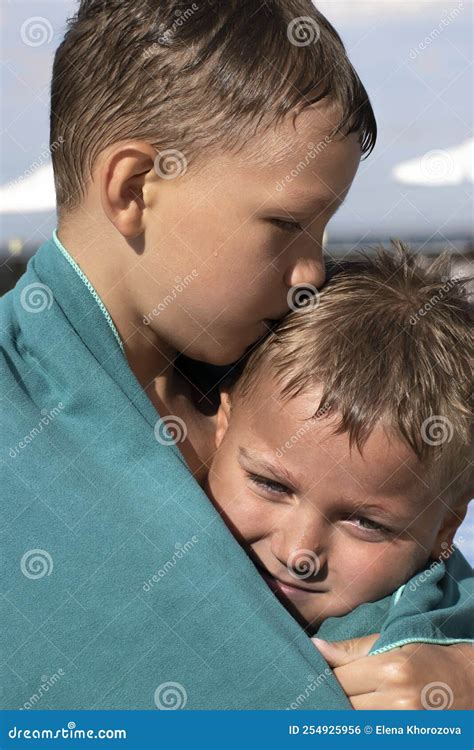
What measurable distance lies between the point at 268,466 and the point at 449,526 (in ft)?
1.31

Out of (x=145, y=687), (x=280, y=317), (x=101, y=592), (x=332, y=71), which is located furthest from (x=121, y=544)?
(x=332, y=71)

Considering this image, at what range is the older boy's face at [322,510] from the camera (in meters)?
1.68

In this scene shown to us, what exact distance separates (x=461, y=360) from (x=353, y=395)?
239 millimetres

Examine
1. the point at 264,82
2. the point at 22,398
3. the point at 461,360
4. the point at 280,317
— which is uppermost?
the point at 264,82

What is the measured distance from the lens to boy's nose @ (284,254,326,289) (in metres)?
1.74

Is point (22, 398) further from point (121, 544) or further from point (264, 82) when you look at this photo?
point (264, 82)

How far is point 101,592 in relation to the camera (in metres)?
1.43

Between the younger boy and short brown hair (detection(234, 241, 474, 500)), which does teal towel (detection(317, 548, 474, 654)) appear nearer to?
the younger boy

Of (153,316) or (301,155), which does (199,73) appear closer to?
(301,155)

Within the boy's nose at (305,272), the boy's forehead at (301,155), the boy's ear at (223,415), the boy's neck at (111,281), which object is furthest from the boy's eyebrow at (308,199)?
the boy's ear at (223,415)

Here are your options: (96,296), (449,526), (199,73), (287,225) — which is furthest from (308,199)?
(449,526)

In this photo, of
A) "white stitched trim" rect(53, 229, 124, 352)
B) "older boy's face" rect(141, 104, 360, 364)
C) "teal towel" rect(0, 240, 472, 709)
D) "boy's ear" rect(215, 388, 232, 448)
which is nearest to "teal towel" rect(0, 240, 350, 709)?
"teal towel" rect(0, 240, 472, 709)

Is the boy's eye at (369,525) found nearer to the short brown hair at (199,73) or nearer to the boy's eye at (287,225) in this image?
the boy's eye at (287,225)

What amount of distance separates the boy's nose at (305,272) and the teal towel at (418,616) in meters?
0.55
